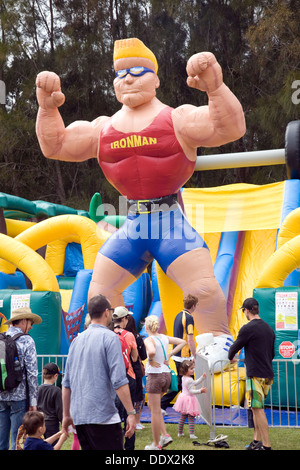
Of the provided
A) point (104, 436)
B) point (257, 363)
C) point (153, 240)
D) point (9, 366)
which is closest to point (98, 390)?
point (104, 436)

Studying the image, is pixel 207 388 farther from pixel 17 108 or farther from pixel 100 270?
pixel 17 108

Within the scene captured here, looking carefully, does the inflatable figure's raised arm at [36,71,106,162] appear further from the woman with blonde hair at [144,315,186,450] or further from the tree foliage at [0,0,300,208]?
the tree foliage at [0,0,300,208]

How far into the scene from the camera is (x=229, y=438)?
5895mm

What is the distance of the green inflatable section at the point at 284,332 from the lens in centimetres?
695

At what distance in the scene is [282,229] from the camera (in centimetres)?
769

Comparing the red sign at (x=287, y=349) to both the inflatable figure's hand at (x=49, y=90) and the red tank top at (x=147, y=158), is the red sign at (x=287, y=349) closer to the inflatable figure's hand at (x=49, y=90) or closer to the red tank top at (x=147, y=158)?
the red tank top at (x=147, y=158)

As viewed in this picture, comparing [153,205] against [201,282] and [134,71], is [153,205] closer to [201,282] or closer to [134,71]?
[201,282]

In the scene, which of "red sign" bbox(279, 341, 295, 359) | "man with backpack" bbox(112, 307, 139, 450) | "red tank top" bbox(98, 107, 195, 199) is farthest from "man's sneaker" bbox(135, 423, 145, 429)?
"red tank top" bbox(98, 107, 195, 199)

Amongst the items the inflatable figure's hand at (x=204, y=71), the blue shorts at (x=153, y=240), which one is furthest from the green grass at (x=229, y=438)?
the inflatable figure's hand at (x=204, y=71)

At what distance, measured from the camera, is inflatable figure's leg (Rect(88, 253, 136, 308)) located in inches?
241

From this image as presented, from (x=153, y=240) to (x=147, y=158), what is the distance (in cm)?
74

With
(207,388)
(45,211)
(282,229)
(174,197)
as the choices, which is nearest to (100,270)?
(174,197)
